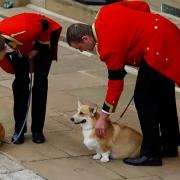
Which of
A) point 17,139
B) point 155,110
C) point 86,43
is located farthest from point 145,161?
point 17,139

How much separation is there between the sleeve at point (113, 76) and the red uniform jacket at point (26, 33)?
93cm

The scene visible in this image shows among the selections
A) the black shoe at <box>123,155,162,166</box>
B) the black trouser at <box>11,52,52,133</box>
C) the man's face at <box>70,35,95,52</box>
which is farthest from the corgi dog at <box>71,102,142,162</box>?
the man's face at <box>70,35,95,52</box>

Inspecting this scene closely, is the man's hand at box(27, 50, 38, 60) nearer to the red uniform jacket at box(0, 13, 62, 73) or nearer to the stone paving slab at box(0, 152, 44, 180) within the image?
the red uniform jacket at box(0, 13, 62, 73)

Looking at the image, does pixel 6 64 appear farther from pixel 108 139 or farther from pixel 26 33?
pixel 108 139

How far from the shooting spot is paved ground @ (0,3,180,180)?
6.61 metres

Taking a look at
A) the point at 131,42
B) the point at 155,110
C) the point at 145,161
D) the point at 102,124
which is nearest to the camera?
the point at 131,42

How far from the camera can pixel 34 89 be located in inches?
286

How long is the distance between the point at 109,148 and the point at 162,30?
1.31 meters

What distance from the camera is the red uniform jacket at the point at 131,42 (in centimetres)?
630

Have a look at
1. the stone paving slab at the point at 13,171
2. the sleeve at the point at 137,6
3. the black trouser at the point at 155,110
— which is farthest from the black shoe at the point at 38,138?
the sleeve at the point at 137,6

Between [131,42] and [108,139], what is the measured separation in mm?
1054

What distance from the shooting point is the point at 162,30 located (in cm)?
639

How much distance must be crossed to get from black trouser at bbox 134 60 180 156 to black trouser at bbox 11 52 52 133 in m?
1.07

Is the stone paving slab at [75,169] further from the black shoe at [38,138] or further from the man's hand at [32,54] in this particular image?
the man's hand at [32,54]
